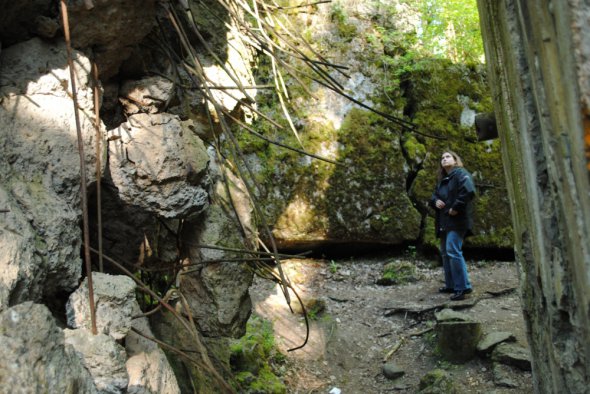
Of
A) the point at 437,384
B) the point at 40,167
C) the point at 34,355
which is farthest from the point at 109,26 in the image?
the point at 437,384

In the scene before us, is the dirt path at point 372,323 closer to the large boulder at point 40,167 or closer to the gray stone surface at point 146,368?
the gray stone surface at point 146,368

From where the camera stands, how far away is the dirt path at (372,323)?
5230mm

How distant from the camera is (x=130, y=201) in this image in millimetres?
3068

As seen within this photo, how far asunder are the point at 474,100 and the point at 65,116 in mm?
6927

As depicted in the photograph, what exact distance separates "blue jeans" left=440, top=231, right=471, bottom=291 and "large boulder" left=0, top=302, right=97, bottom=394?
5.17 m

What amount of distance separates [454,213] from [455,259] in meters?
0.52

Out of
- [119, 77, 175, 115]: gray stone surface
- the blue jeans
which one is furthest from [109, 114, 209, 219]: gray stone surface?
the blue jeans

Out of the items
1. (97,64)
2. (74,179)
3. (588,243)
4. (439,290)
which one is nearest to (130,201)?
(74,179)

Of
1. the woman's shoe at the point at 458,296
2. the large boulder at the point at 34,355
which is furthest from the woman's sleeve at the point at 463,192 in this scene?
the large boulder at the point at 34,355

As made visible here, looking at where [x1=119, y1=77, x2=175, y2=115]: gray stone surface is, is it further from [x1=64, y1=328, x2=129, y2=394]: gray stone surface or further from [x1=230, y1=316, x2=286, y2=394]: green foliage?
[x1=230, y1=316, x2=286, y2=394]: green foliage

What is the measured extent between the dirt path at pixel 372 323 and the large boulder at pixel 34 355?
152 inches

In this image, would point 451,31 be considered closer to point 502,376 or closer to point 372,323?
point 372,323

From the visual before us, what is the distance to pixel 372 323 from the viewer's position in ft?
21.0

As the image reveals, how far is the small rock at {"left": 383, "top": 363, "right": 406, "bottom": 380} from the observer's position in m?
5.28
